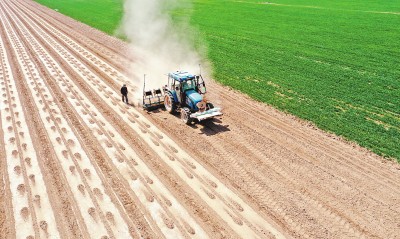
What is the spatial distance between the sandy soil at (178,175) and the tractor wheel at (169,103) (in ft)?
1.64

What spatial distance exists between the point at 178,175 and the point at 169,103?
19.1 feet

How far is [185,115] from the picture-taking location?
1538 cm

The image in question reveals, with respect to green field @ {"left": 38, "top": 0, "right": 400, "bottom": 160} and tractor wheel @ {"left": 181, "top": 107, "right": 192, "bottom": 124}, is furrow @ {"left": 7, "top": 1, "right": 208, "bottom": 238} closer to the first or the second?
tractor wheel @ {"left": 181, "top": 107, "right": 192, "bottom": 124}

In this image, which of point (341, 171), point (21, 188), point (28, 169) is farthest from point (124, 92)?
point (341, 171)

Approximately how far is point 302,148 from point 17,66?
22.4m

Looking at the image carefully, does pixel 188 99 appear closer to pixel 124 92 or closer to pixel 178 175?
pixel 124 92

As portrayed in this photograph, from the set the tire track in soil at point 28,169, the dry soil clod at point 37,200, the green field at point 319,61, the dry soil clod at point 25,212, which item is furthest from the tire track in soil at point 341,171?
the dry soil clod at point 25,212

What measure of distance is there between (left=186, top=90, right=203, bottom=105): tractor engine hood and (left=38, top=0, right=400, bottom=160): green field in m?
4.63

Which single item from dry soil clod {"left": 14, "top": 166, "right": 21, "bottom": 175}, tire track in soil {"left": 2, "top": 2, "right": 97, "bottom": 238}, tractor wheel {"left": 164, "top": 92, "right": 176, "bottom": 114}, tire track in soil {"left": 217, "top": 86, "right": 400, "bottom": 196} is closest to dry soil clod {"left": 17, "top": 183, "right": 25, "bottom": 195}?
dry soil clod {"left": 14, "top": 166, "right": 21, "bottom": 175}

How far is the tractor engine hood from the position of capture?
15.1m

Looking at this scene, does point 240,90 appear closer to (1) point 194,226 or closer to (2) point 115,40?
(1) point 194,226

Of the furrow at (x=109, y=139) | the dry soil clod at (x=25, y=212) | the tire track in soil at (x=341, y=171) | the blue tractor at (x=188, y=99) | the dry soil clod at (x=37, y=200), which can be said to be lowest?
the dry soil clod at (x=25, y=212)

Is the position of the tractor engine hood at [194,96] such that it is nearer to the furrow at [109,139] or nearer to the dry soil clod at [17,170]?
the furrow at [109,139]

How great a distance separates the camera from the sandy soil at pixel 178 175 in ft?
31.0
